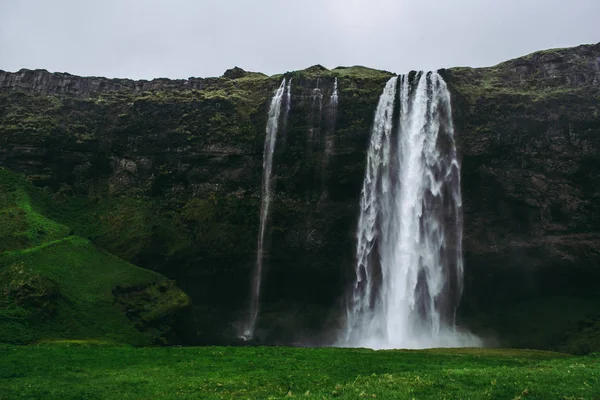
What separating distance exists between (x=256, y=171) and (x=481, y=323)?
91.7ft

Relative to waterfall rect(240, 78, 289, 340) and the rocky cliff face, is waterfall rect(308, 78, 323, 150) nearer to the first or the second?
the rocky cliff face

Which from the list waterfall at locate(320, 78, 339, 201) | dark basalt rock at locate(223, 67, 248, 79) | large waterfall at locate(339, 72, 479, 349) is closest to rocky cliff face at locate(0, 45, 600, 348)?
waterfall at locate(320, 78, 339, 201)

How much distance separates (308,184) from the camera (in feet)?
170

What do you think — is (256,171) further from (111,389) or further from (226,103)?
(111,389)

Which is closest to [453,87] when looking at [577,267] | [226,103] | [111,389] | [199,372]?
[577,267]

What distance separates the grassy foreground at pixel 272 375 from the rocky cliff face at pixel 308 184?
2279 cm

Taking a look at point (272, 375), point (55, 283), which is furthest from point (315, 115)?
point (272, 375)

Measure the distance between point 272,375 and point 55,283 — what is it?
22.6 meters

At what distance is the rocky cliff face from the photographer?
4669 centimetres

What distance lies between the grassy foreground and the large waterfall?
57.8 ft

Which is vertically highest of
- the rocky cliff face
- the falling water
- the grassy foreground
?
the falling water

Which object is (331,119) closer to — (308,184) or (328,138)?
(328,138)

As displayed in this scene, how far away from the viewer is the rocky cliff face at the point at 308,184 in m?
46.7

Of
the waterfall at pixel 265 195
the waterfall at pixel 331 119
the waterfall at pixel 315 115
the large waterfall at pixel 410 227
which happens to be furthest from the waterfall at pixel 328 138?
the waterfall at pixel 265 195
